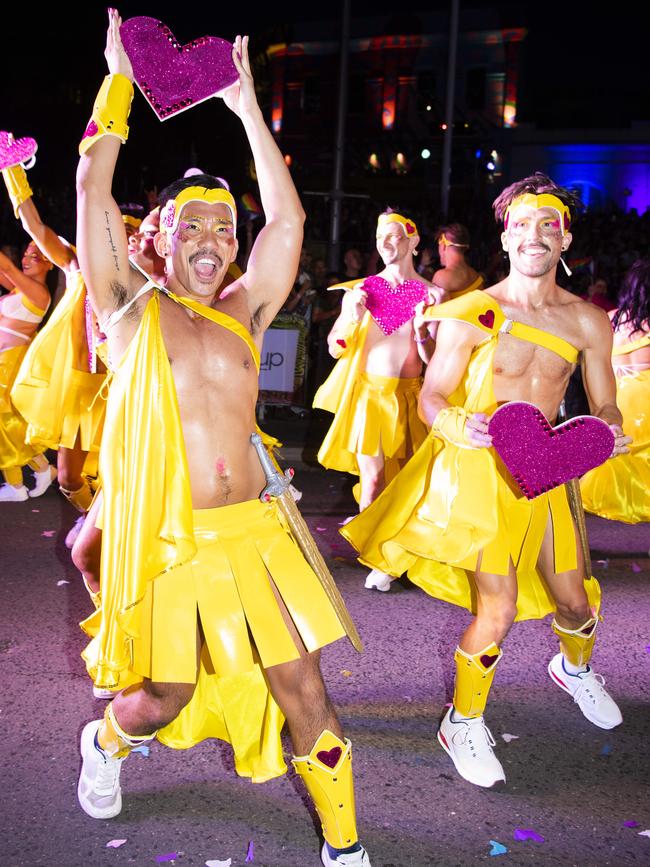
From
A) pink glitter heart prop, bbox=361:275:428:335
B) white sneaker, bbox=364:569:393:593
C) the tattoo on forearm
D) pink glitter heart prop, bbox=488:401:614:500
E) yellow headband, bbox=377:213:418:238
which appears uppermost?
yellow headband, bbox=377:213:418:238

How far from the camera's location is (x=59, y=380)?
20.4ft

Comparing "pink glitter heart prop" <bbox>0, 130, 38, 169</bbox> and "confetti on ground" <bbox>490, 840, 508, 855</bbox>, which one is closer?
"confetti on ground" <bbox>490, 840, 508, 855</bbox>

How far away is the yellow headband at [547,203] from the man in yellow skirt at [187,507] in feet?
4.49

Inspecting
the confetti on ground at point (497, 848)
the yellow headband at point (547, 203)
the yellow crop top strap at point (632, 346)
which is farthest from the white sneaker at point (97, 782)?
the yellow crop top strap at point (632, 346)

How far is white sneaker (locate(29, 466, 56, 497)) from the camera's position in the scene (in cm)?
832

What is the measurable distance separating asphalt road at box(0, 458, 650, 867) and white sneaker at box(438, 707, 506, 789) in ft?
0.17

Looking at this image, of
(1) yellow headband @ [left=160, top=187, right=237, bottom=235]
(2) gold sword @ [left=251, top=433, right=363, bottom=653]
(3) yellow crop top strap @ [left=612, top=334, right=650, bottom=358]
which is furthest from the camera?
(3) yellow crop top strap @ [left=612, top=334, right=650, bottom=358]

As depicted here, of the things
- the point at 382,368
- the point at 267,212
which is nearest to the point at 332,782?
the point at 267,212

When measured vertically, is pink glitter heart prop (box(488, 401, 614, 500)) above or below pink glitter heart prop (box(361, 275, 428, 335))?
below

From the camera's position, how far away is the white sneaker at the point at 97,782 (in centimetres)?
325

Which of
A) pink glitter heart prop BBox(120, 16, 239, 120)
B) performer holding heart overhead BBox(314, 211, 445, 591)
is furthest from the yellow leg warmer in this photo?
pink glitter heart prop BBox(120, 16, 239, 120)

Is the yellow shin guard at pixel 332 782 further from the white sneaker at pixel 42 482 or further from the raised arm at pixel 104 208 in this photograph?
the white sneaker at pixel 42 482

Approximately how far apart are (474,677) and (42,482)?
5698 mm

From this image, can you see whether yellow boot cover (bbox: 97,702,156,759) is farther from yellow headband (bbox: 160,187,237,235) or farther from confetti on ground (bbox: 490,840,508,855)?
yellow headband (bbox: 160,187,237,235)
